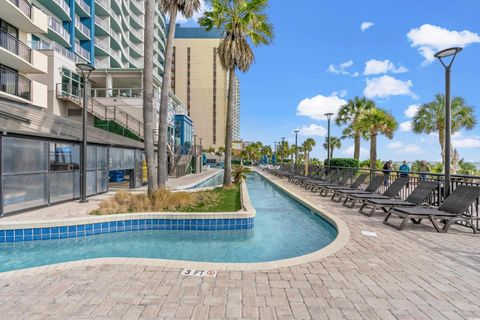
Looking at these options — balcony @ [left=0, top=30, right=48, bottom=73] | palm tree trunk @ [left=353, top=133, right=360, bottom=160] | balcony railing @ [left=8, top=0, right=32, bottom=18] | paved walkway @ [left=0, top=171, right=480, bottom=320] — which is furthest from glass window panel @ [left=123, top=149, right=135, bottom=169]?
palm tree trunk @ [left=353, top=133, right=360, bottom=160]

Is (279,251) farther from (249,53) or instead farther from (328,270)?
(249,53)

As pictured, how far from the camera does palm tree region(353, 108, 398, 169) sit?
2288cm

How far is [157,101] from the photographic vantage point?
80.0ft

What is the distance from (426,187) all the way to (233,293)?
23.2 ft

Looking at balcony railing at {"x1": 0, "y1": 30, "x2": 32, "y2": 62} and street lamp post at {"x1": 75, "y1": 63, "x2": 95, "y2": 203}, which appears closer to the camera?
street lamp post at {"x1": 75, "y1": 63, "x2": 95, "y2": 203}

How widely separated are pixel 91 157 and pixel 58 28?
63.4ft

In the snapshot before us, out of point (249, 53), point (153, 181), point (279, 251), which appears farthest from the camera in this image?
point (249, 53)

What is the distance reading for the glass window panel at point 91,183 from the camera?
10.7 meters

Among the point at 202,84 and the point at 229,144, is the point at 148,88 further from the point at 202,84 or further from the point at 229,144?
the point at 202,84

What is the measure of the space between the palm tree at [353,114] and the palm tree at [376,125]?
3.67m

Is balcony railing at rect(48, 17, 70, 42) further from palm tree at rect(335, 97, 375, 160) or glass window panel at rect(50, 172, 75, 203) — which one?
palm tree at rect(335, 97, 375, 160)

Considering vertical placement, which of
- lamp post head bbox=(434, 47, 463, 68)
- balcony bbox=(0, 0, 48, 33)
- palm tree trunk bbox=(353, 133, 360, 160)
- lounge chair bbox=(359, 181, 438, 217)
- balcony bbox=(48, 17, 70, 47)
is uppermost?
balcony bbox=(48, 17, 70, 47)

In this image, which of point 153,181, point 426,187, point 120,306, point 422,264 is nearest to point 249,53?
point 153,181

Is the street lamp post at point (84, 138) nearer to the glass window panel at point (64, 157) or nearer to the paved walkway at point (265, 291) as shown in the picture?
the glass window panel at point (64, 157)
